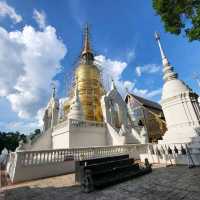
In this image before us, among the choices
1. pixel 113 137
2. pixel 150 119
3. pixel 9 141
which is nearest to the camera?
pixel 113 137

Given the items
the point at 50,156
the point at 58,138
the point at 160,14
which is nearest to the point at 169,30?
the point at 160,14

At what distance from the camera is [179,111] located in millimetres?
10859

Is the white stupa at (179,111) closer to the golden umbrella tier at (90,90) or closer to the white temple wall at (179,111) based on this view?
the white temple wall at (179,111)

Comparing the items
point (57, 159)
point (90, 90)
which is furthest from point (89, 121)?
point (90, 90)

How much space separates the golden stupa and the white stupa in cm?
1235

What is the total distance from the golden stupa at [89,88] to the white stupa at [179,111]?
12350 millimetres

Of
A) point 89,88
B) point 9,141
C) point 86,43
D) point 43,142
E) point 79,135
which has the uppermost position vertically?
point 86,43

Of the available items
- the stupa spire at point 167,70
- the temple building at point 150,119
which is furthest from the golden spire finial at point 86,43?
the stupa spire at point 167,70

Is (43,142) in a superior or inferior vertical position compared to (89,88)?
inferior

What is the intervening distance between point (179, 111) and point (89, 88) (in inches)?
638

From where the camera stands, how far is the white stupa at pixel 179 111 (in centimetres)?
959

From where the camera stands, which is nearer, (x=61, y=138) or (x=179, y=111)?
(x=179, y=111)

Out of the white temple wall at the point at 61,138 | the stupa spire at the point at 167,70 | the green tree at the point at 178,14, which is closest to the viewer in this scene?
the green tree at the point at 178,14

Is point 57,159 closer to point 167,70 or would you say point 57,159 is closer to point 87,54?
point 167,70
